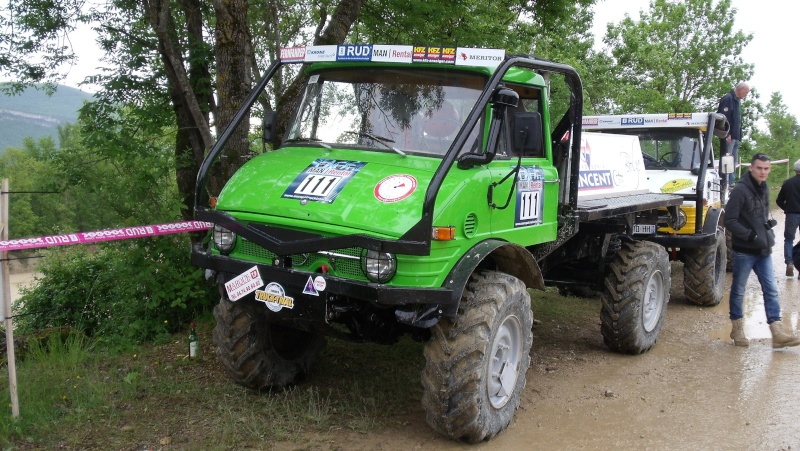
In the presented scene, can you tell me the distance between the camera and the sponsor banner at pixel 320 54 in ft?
17.7

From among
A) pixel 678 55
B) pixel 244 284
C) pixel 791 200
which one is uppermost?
pixel 678 55

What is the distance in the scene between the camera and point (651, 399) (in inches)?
235

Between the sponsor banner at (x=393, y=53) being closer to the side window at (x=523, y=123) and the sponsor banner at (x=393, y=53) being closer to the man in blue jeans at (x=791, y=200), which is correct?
the side window at (x=523, y=123)

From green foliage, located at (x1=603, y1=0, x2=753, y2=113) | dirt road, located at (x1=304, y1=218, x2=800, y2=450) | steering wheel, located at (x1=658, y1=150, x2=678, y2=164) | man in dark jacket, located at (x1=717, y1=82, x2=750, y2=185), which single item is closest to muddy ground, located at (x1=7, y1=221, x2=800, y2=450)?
dirt road, located at (x1=304, y1=218, x2=800, y2=450)

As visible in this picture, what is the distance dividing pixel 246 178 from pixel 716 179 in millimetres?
7669

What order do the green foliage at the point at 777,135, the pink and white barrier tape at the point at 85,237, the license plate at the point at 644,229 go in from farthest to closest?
1. the green foliage at the point at 777,135
2. the license plate at the point at 644,229
3. the pink and white barrier tape at the point at 85,237

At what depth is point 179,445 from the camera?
15.5 ft

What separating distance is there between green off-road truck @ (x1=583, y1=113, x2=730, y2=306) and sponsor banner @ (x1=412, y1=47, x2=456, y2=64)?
182 inches

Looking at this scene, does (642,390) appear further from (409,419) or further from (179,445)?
(179,445)

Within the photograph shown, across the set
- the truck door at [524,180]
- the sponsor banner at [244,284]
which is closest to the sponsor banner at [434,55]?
the truck door at [524,180]

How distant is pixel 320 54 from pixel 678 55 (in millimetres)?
28539

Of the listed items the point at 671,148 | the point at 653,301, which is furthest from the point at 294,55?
the point at 671,148

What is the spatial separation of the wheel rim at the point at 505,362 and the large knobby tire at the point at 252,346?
5.50 ft

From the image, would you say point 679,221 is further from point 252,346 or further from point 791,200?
point 252,346
